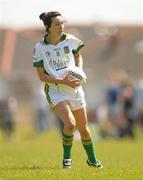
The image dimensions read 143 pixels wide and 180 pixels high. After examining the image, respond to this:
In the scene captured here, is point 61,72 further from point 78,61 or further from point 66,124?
point 66,124

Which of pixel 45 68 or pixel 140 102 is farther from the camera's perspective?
pixel 140 102

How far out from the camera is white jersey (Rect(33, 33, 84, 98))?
13.9m

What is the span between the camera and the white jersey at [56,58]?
13.9m

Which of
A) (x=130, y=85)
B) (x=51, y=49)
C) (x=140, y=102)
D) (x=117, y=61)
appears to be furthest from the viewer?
(x=117, y=61)

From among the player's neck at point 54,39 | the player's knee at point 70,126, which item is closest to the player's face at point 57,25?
the player's neck at point 54,39

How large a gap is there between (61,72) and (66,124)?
2.45 ft

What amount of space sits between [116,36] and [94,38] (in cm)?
177

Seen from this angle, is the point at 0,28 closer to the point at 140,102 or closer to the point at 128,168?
the point at 140,102

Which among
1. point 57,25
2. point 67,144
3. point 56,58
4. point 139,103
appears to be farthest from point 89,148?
point 139,103

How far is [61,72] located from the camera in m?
14.0

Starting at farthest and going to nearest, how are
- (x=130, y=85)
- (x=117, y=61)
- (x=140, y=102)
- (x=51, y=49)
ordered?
(x=117, y=61)
(x=140, y=102)
(x=130, y=85)
(x=51, y=49)

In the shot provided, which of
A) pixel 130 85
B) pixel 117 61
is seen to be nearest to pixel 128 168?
pixel 130 85

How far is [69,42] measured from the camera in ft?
46.2

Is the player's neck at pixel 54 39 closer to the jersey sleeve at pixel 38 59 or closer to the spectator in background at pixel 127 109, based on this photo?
the jersey sleeve at pixel 38 59
